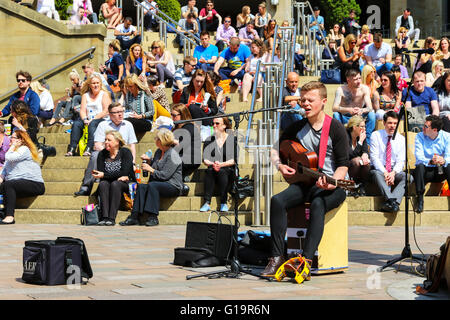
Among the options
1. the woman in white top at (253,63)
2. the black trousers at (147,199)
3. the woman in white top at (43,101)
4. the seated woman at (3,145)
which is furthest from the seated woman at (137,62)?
the black trousers at (147,199)

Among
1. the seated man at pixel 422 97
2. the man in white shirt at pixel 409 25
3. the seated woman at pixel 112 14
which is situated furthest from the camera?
the man in white shirt at pixel 409 25

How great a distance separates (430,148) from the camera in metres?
12.6

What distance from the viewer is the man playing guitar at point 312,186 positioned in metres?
7.36

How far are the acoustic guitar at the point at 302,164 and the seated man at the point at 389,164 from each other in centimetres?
489

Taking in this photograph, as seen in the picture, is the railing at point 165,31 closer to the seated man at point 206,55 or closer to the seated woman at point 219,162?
the seated man at point 206,55

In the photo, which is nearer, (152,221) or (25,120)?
(152,221)

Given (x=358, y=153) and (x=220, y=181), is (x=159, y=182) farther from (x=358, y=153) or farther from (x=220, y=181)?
(x=358, y=153)

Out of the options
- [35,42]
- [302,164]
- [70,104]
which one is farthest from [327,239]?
[35,42]

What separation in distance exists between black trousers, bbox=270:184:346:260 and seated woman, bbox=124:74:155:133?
7.19 metres

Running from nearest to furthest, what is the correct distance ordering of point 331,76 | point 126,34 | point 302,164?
1. point 302,164
2. point 331,76
3. point 126,34

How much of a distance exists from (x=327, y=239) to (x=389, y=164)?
5.16 m

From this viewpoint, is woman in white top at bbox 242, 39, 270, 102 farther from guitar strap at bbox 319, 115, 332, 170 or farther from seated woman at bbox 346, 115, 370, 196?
guitar strap at bbox 319, 115, 332, 170
